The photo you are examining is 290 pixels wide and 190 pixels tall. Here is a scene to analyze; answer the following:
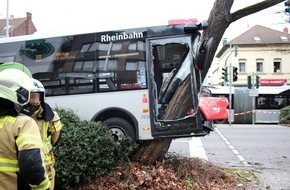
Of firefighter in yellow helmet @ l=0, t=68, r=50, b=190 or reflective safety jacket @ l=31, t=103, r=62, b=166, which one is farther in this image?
reflective safety jacket @ l=31, t=103, r=62, b=166

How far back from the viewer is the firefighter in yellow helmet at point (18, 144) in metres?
2.65

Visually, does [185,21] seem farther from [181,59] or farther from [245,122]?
[245,122]

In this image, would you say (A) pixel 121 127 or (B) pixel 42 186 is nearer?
(B) pixel 42 186

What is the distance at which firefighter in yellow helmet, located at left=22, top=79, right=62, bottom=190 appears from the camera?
3.42 meters

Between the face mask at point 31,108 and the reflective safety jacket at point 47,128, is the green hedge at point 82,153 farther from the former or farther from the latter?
the face mask at point 31,108

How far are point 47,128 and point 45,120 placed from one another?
0.09 meters

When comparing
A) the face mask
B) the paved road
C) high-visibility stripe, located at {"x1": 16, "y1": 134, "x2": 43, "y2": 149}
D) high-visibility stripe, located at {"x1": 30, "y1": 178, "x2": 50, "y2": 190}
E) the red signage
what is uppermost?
the face mask

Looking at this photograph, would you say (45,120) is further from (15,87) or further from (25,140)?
(25,140)

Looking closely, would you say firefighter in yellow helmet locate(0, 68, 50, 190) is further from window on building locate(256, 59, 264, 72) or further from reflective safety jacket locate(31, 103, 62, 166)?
window on building locate(256, 59, 264, 72)

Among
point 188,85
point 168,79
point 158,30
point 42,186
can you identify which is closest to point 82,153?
point 42,186

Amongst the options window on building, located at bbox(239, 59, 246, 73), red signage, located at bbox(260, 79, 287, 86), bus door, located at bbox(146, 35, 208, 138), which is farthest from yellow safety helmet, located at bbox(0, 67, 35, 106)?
window on building, located at bbox(239, 59, 246, 73)

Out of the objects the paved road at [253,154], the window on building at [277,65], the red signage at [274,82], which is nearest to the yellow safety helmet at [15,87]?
the paved road at [253,154]

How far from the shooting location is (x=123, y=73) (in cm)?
884

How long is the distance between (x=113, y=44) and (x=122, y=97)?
4.23ft
